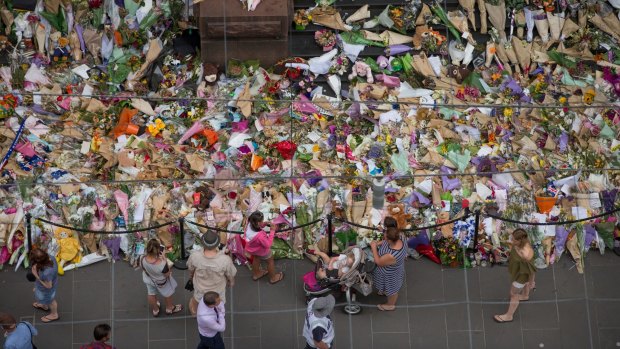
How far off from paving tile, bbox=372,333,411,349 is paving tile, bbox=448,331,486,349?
0.47 metres

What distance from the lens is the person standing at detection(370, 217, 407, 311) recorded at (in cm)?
1318

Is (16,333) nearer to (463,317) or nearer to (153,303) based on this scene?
(153,303)

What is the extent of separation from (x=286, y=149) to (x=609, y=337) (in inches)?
166

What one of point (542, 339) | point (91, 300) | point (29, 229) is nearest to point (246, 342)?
point (91, 300)

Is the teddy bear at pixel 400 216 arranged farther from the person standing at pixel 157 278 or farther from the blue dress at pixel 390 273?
the person standing at pixel 157 278

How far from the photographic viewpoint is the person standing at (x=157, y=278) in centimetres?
1286

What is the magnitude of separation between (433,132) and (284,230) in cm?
236

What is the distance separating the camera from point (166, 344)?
13.5 m

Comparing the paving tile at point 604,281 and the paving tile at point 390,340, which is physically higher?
the paving tile at point 604,281

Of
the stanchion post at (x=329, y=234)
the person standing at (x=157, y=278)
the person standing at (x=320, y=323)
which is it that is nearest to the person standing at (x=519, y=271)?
the stanchion post at (x=329, y=234)

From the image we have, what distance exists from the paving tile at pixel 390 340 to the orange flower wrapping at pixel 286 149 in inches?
100.0

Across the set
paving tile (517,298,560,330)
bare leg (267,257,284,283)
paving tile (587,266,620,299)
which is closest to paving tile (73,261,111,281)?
bare leg (267,257,284,283)

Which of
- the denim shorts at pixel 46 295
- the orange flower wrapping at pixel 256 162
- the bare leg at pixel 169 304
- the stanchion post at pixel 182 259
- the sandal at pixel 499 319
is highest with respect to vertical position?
the orange flower wrapping at pixel 256 162

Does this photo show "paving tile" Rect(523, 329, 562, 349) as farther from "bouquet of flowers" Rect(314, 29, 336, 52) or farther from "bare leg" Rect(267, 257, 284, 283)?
"bouquet of flowers" Rect(314, 29, 336, 52)
